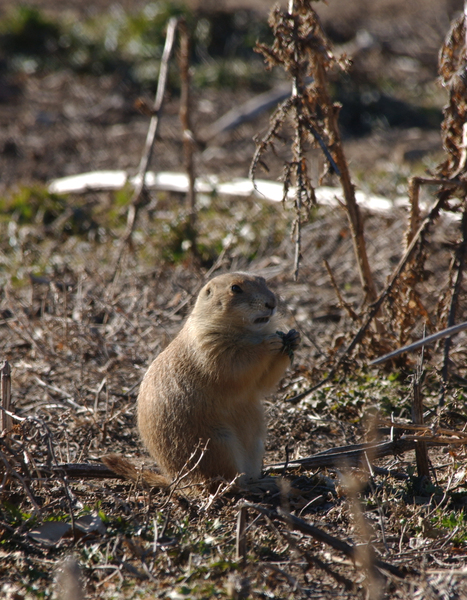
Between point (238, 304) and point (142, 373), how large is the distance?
1.50 m

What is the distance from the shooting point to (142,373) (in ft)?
17.0

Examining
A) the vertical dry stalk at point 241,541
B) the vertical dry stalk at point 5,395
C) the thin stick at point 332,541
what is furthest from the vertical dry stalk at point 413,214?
the vertical dry stalk at point 5,395

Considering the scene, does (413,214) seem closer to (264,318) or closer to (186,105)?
(264,318)

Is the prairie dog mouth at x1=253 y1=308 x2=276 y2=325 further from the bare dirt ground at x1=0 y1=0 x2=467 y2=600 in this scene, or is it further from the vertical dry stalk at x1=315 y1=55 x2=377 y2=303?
the vertical dry stalk at x1=315 y1=55 x2=377 y2=303

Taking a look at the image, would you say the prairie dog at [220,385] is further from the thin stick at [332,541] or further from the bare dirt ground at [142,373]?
the thin stick at [332,541]

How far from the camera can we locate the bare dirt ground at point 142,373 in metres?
3.01

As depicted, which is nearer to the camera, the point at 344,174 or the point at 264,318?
the point at 264,318

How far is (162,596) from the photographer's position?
2.82 m

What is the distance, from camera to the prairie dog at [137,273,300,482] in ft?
12.5

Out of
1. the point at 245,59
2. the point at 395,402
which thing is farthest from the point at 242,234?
the point at 245,59

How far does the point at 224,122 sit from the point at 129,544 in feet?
31.9

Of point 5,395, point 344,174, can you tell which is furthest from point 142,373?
point 344,174

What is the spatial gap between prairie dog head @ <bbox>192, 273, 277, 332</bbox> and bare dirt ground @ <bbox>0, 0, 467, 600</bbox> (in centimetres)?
80

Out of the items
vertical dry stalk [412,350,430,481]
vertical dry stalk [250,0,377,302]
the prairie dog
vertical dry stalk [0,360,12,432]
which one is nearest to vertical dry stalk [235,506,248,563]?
the prairie dog
